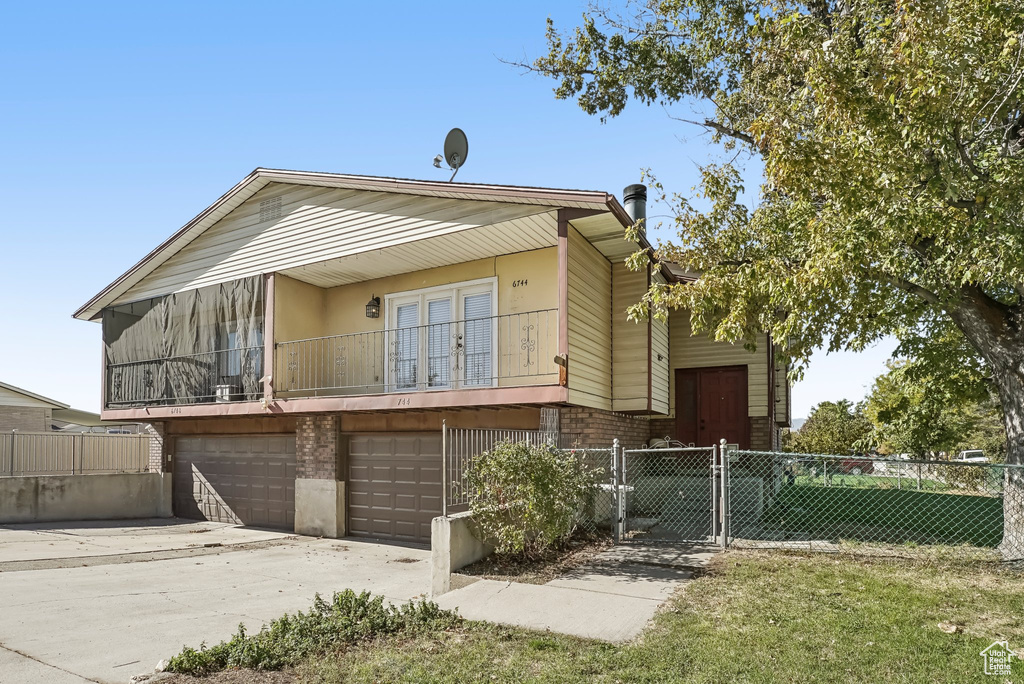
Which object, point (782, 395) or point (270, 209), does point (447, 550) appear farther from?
point (782, 395)

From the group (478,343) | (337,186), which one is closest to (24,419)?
(337,186)

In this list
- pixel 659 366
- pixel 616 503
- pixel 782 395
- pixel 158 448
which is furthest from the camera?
pixel 782 395

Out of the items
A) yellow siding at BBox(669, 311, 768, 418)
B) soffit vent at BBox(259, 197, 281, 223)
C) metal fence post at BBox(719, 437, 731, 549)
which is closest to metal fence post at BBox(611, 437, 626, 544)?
metal fence post at BBox(719, 437, 731, 549)

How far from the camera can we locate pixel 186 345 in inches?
588

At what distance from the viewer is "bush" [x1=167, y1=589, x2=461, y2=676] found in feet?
16.7

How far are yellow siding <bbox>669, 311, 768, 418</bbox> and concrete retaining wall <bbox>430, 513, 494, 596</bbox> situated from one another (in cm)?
755

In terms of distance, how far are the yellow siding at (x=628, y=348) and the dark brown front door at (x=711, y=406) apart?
145 inches

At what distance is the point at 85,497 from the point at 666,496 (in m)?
13.5

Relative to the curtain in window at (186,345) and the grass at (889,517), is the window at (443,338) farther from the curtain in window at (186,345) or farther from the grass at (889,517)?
the grass at (889,517)

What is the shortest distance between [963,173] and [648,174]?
4.32 meters

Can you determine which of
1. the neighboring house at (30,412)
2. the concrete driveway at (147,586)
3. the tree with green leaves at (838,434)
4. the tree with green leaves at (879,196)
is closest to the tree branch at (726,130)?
the tree with green leaves at (879,196)

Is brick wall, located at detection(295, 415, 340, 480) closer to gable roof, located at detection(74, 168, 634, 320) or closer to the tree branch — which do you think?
gable roof, located at detection(74, 168, 634, 320)

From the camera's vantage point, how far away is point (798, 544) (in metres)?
8.76

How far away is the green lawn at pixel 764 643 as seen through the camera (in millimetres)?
4750
